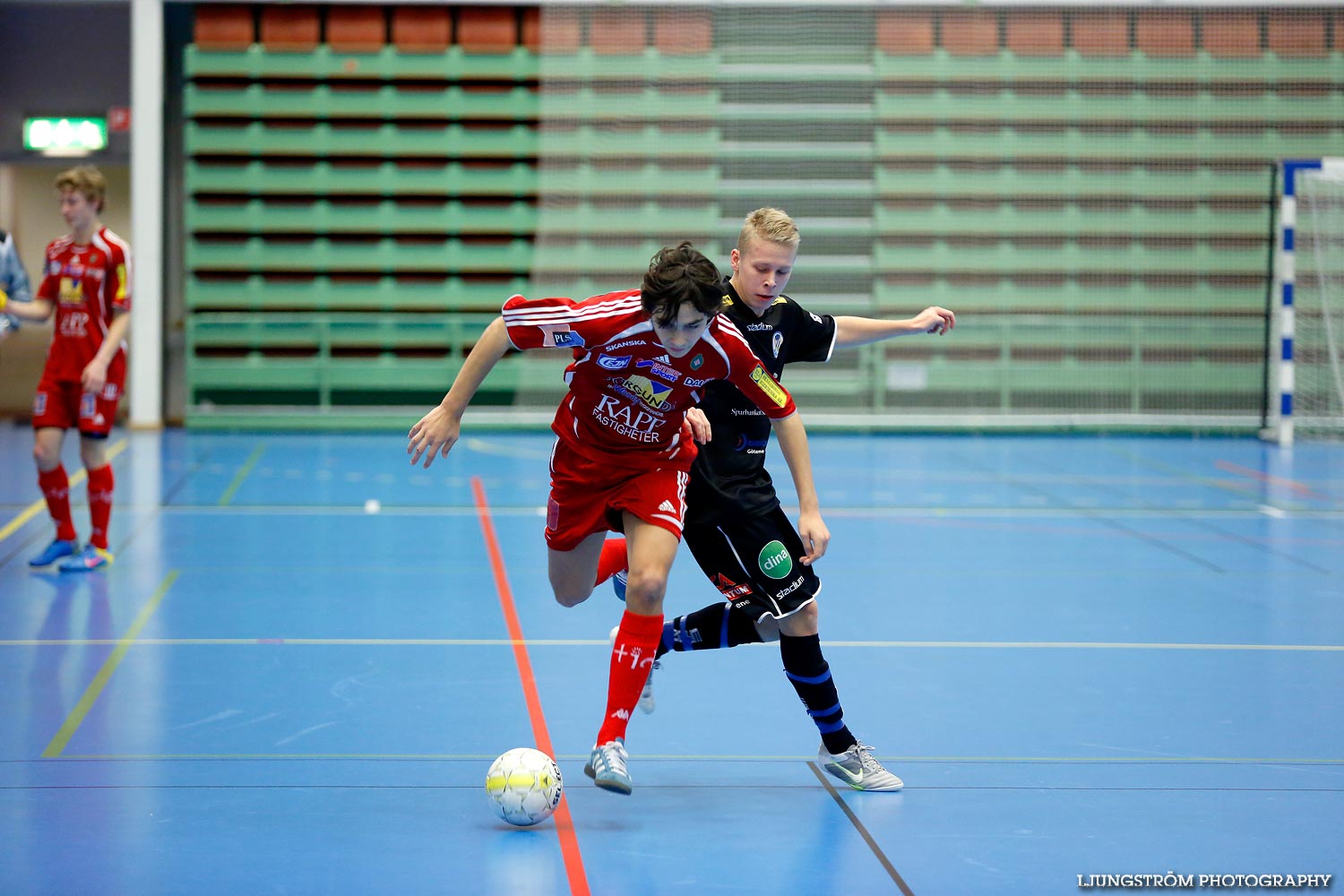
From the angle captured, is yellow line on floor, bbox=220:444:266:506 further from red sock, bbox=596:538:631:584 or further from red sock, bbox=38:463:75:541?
red sock, bbox=596:538:631:584

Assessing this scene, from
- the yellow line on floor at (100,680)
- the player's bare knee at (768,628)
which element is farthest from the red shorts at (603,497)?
the yellow line on floor at (100,680)

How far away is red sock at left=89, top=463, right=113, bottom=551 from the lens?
24.5ft

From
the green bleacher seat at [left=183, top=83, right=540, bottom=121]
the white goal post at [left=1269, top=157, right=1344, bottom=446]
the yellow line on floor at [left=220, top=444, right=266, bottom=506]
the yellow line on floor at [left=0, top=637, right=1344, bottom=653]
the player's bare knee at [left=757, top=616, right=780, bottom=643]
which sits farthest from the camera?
the green bleacher seat at [left=183, top=83, right=540, bottom=121]

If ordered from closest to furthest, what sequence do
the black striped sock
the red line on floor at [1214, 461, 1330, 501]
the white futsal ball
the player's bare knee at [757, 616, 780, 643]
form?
the white futsal ball
the black striped sock
the player's bare knee at [757, 616, 780, 643]
the red line on floor at [1214, 461, 1330, 501]

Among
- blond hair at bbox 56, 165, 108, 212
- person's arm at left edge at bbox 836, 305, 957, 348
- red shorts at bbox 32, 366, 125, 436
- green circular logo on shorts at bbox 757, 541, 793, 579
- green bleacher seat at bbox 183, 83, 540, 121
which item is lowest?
green circular logo on shorts at bbox 757, 541, 793, 579

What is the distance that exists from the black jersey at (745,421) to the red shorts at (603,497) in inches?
5.0

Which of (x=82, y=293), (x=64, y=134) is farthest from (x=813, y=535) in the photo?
(x=64, y=134)

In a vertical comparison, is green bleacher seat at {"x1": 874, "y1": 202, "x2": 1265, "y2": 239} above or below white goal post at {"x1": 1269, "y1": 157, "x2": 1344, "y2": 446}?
above

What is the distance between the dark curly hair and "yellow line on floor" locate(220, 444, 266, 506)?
21.7 feet

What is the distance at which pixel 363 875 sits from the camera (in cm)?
334

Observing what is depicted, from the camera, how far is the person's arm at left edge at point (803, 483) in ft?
13.1


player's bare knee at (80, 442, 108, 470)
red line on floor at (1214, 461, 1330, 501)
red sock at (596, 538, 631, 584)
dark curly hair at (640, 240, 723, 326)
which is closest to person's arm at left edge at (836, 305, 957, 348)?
dark curly hair at (640, 240, 723, 326)

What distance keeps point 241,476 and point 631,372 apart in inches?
313

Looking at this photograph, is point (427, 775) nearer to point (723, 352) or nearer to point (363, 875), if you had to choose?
point (363, 875)
